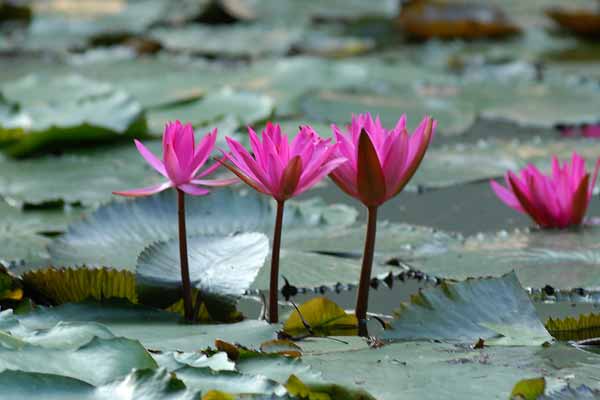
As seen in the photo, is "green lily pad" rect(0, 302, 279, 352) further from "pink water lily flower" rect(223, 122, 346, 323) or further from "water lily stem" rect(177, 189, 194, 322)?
"pink water lily flower" rect(223, 122, 346, 323)

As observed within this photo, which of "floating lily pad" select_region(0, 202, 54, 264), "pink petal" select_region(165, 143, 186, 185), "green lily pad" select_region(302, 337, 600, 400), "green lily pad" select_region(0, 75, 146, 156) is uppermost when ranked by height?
"pink petal" select_region(165, 143, 186, 185)

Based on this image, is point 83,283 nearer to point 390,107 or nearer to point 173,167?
point 173,167

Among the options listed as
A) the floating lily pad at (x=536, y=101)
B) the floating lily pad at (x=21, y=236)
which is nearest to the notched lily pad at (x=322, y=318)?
the floating lily pad at (x=21, y=236)

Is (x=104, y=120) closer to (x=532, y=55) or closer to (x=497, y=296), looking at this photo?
(x=497, y=296)

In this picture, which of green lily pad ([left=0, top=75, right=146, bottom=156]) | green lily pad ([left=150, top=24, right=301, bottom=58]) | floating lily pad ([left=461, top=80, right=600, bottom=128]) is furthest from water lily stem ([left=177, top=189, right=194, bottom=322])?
green lily pad ([left=150, top=24, right=301, bottom=58])

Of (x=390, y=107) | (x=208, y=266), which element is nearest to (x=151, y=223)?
(x=208, y=266)

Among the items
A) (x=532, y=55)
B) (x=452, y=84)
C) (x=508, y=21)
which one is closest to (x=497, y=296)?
(x=452, y=84)
